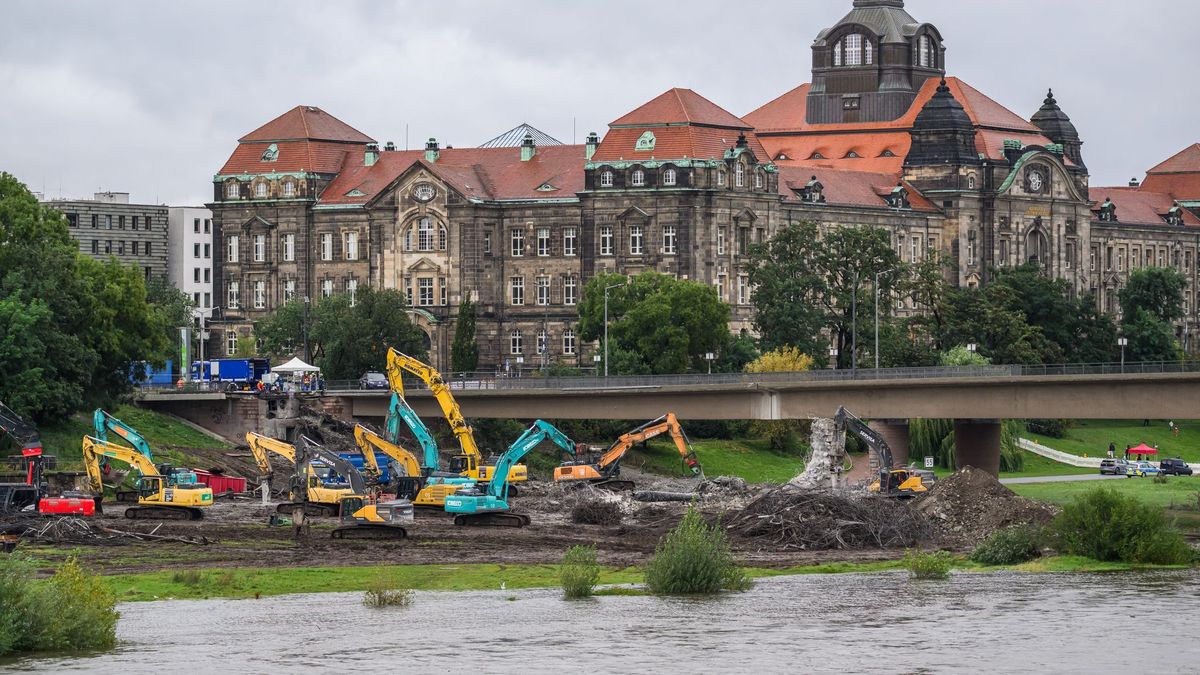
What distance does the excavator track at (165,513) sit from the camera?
11825cm

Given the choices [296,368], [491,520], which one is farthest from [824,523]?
[296,368]

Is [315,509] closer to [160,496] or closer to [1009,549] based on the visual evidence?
[160,496]

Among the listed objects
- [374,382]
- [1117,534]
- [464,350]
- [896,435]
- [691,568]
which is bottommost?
[691,568]

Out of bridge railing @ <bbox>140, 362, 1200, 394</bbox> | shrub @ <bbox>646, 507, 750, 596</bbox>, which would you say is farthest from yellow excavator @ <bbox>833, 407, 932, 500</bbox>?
shrub @ <bbox>646, 507, 750, 596</bbox>

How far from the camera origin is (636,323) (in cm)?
17750

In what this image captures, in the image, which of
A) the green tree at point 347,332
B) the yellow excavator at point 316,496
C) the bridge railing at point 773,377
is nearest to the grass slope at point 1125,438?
the bridge railing at point 773,377

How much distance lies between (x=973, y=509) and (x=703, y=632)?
3345 cm

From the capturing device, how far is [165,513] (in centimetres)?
11856

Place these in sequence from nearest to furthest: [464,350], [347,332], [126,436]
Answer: [126,436] → [347,332] → [464,350]

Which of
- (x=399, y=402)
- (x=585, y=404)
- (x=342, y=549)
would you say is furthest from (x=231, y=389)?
(x=342, y=549)

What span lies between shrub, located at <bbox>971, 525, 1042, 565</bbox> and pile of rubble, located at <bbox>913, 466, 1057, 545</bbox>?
6.77 metres

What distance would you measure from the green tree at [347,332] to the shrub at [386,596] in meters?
91.5

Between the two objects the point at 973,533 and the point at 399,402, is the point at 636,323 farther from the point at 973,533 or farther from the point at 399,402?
the point at 973,533

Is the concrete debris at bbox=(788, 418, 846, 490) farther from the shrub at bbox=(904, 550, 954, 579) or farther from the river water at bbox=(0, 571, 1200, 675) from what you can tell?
the river water at bbox=(0, 571, 1200, 675)
